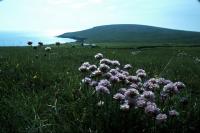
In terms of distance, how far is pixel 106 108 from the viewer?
454 centimetres

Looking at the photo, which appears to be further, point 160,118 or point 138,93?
point 138,93

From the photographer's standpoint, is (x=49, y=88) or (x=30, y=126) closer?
(x=30, y=126)

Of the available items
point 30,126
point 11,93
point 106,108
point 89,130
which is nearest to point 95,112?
point 106,108

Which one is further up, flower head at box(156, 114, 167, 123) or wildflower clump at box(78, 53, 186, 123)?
wildflower clump at box(78, 53, 186, 123)

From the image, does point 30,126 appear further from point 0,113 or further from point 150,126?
point 150,126

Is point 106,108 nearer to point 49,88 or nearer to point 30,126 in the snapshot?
point 30,126

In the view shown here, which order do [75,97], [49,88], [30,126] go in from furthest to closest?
[49,88], [75,97], [30,126]

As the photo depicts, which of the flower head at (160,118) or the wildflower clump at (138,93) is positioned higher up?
the wildflower clump at (138,93)

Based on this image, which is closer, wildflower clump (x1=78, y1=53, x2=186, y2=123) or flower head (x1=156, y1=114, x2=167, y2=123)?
flower head (x1=156, y1=114, x2=167, y2=123)

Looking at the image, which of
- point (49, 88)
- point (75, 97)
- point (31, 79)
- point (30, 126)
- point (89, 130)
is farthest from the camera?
point (31, 79)

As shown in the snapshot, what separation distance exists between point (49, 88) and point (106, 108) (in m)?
2.76

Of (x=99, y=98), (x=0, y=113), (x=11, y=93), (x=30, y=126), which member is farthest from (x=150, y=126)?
(x=11, y=93)

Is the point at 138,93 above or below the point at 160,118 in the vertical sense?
above

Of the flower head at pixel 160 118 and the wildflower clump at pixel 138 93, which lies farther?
the wildflower clump at pixel 138 93
